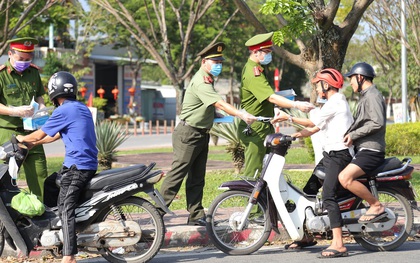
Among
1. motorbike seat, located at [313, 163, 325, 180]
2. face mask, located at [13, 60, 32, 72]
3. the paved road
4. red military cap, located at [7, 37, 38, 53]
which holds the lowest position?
the paved road

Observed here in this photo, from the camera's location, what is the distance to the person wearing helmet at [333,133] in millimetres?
7055

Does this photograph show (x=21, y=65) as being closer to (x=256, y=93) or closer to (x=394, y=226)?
(x=256, y=93)

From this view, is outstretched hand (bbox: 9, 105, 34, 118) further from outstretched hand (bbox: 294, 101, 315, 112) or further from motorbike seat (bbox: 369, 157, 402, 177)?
motorbike seat (bbox: 369, 157, 402, 177)

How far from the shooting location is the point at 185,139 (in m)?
7.84

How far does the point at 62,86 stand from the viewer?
259 inches

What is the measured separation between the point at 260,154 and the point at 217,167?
8115mm

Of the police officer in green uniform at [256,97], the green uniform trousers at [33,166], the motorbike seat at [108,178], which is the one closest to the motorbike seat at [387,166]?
the police officer in green uniform at [256,97]

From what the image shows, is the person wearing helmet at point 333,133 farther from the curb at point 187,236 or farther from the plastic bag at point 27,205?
the plastic bag at point 27,205

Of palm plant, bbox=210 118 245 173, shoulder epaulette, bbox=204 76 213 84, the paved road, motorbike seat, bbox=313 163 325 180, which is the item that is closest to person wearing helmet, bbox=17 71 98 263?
the paved road

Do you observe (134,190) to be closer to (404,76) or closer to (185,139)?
(185,139)

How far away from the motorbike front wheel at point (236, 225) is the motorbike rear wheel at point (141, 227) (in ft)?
2.09

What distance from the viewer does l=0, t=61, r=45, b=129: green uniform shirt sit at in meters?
7.47

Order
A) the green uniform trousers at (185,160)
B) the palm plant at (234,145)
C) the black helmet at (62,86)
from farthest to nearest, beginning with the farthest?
the palm plant at (234,145), the green uniform trousers at (185,160), the black helmet at (62,86)

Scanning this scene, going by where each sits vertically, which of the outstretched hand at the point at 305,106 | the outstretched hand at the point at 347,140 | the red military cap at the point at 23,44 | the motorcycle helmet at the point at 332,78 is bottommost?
the outstretched hand at the point at 347,140
